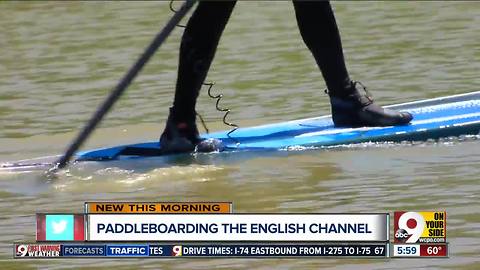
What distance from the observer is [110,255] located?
17.4 feet

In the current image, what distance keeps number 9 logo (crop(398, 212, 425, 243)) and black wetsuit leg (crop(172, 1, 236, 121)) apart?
5.35 ft

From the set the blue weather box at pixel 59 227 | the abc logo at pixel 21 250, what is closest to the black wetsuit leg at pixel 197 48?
the blue weather box at pixel 59 227

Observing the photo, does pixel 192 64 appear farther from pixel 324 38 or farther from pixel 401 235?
pixel 401 235

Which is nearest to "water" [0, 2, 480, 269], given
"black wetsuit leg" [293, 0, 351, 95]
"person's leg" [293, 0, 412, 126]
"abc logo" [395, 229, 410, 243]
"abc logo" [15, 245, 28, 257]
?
"abc logo" [15, 245, 28, 257]

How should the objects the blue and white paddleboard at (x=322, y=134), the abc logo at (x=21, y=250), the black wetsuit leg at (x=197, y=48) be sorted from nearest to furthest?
the abc logo at (x=21, y=250), the black wetsuit leg at (x=197, y=48), the blue and white paddleboard at (x=322, y=134)

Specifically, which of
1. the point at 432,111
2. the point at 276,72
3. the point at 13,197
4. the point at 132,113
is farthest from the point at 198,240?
the point at 276,72

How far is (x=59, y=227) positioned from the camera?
552 centimetres

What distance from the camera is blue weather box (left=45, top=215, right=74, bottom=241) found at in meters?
5.45

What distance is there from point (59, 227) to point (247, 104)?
9.71 feet

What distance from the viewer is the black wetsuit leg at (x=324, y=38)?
684 centimetres

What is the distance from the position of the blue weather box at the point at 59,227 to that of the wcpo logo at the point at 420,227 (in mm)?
1171

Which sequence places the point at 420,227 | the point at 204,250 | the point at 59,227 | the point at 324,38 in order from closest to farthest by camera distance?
the point at 204,250, the point at 420,227, the point at 59,227, the point at 324,38

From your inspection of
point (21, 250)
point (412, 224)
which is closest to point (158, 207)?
point (21, 250)

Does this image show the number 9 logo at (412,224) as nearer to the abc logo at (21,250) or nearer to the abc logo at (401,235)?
the abc logo at (401,235)
